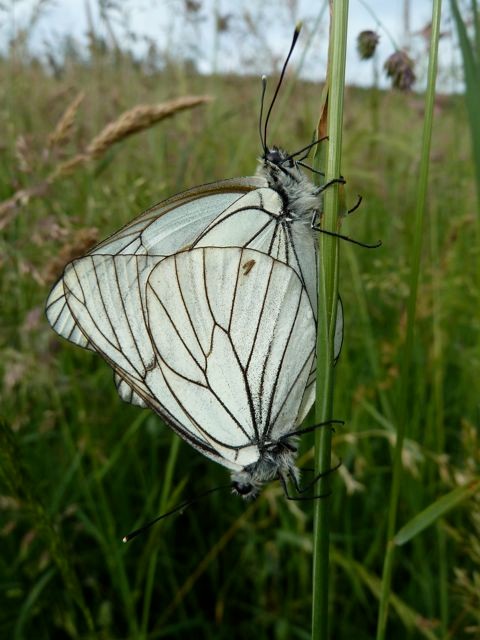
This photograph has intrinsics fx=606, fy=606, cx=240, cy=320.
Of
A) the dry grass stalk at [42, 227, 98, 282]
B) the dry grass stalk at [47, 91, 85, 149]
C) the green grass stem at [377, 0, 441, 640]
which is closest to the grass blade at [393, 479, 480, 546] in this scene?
the green grass stem at [377, 0, 441, 640]

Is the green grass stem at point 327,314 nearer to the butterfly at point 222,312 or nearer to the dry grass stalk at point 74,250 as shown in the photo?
the butterfly at point 222,312

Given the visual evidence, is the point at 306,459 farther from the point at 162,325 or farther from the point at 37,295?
the point at 37,295

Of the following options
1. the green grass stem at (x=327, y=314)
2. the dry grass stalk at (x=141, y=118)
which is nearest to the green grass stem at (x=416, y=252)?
the green grass stem at (x=327, y=314)

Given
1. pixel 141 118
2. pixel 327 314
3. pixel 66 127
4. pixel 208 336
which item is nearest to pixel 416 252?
pixel 327 314

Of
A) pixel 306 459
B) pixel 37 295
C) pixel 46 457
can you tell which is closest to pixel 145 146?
pixel 37 295

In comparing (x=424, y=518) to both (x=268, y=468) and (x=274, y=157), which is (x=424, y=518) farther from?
(x=274, y=157)

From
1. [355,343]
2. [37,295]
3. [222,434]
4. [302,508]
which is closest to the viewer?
[222,434]
